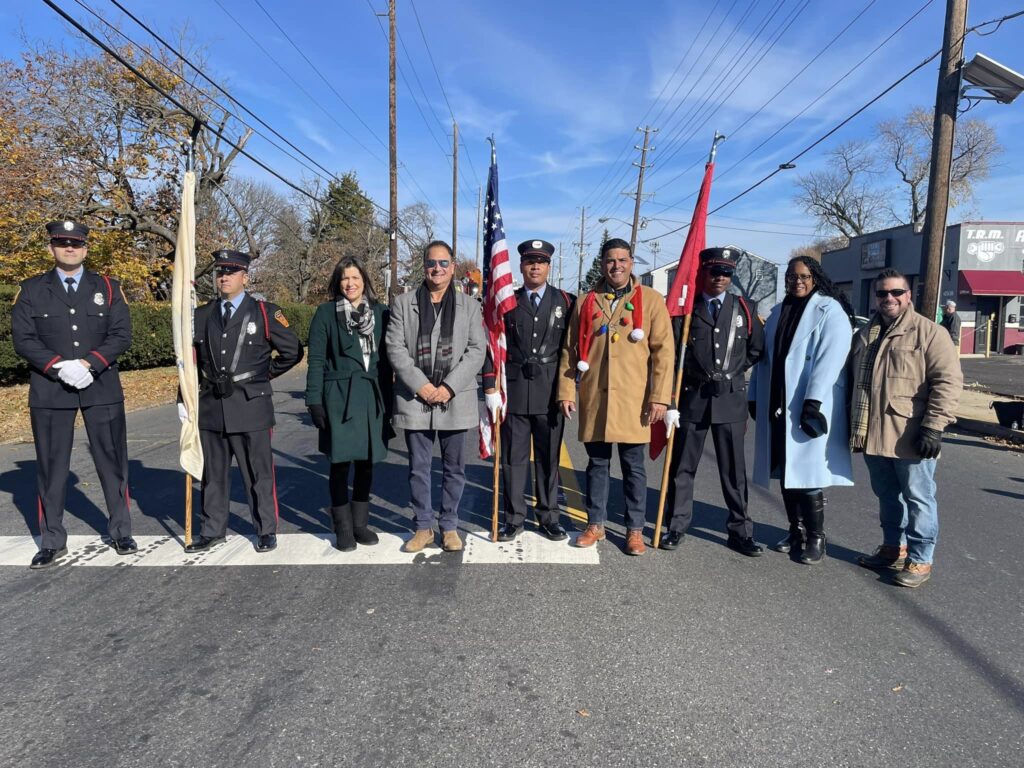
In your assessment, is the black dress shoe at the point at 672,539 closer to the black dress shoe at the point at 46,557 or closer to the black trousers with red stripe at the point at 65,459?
the black trousers with red stripe at the point at 65,459

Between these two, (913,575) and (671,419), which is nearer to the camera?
(913,575)

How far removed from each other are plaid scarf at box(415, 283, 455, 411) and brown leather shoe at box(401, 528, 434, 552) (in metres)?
0.85

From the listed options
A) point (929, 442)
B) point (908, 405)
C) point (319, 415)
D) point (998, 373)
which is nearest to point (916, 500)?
point (929, 442)

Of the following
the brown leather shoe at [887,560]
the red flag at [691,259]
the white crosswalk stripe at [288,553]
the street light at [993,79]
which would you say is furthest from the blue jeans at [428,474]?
the street light at [993,79]

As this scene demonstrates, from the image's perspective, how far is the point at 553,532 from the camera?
4.75 meters

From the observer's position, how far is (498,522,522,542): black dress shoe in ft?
15.4

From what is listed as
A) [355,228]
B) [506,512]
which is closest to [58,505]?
[506,512]

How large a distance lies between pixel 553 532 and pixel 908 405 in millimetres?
2422

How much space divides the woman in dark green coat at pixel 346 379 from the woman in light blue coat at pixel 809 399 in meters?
2.68

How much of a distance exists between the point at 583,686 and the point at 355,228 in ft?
167

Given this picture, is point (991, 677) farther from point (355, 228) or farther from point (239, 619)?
point (355, 228)

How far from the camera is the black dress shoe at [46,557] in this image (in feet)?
13.6

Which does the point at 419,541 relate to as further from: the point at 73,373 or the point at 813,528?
the point at 813,528

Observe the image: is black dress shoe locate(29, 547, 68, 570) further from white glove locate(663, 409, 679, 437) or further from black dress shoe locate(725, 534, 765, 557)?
black dress shoe locate(725, 534, 765, 557)
